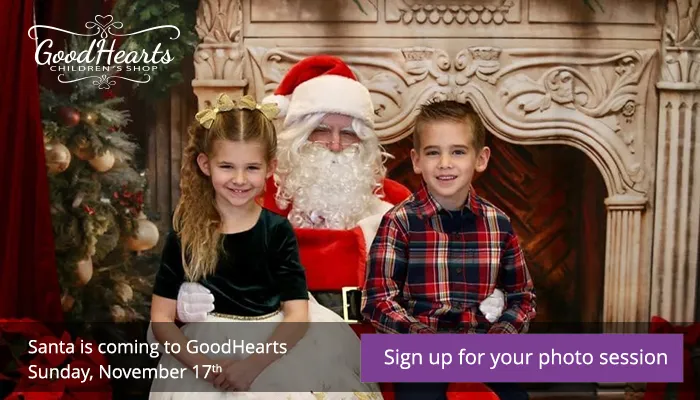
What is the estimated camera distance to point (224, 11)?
6.81ft

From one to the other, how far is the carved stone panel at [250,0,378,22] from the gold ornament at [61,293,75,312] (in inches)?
35.0

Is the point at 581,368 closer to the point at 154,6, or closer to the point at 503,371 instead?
the point at 503,371

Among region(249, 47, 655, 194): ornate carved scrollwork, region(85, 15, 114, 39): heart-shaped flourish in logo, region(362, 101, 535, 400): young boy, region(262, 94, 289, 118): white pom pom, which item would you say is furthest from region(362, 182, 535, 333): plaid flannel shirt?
region(85, 15, 114, 39): heart-shaped flourish in logo

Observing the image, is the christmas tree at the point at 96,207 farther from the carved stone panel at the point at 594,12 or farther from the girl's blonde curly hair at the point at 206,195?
the carved stone panel at the point at 594,12

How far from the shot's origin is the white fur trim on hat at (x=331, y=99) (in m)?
1.84

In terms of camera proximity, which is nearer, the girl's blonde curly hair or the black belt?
the girl's blonde curly hair

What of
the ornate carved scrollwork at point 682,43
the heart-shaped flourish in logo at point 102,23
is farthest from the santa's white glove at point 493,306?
the heart-shaped flourish in logo at point 102,23

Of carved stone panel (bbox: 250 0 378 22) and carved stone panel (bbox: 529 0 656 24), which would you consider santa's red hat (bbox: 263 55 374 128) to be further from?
carved stone panel (bbox: 529 0 656 24)

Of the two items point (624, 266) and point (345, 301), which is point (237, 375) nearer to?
point (345, 301)

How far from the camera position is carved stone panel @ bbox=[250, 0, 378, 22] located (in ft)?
6.88

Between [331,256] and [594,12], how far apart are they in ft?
3.27

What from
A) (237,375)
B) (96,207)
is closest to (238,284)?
(237,375)

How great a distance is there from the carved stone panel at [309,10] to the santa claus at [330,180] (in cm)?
23

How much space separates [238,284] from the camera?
1.59m
